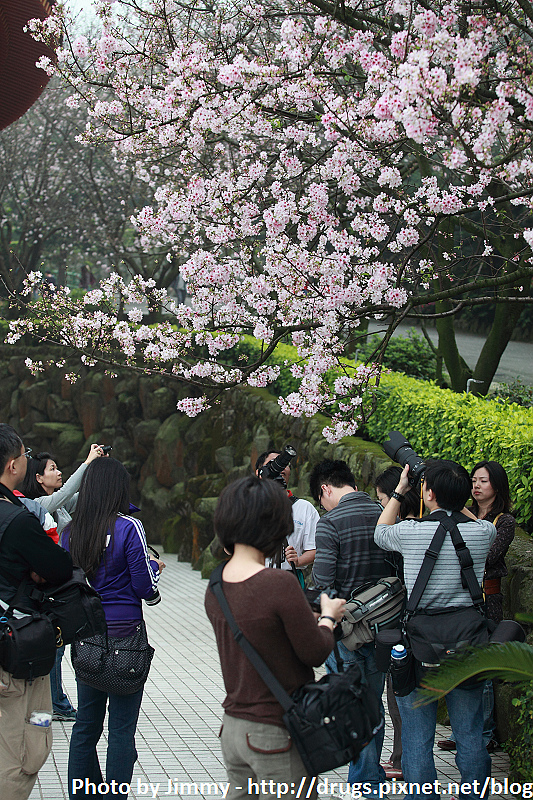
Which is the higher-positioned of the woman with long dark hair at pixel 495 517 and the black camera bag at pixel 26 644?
the woman with long dark hair at pixel 495 517

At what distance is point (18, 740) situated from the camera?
306cm

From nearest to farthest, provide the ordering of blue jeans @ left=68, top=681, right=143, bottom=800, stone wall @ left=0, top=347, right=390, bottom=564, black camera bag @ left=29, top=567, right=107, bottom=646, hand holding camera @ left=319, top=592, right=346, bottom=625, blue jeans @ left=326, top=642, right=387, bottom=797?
1. hand holding camera @ left=319, top=592, right=346, bottom=625
2. black camera bag @ left=29, top=567, right=107, bottom=646
3. blue jeans @ left=68, top=681, right=143, bottom=800
4. blue jeans @ left=326, top=642, right=387, bottom=797
5. stone wall @ left=0, top=347, right=390, bottom=564

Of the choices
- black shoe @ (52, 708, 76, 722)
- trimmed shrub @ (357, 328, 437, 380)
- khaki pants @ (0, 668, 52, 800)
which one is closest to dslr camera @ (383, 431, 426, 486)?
khaki pants @ (0, 668, 52, 800)

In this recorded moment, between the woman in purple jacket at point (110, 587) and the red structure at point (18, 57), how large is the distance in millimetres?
3204

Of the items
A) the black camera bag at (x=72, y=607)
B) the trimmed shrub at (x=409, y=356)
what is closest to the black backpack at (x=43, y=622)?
the black camera bag at (x=72, y=607)

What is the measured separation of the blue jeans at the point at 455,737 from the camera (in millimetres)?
3248

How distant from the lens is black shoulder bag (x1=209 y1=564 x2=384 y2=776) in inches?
90.1

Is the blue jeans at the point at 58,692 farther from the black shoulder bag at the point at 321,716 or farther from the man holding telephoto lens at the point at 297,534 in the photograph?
the black shoulder bag at the point at 321,716

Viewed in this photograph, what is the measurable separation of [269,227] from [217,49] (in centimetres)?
142

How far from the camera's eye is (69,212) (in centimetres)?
2094

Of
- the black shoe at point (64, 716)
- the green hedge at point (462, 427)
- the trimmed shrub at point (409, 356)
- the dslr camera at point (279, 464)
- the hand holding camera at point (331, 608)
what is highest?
the trimmed shrub at point (409, 356)

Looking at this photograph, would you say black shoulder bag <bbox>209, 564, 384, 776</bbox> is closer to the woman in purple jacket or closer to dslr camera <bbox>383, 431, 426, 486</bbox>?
the woman in purple jacket

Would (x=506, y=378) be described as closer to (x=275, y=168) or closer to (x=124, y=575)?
(x=275, y=168)

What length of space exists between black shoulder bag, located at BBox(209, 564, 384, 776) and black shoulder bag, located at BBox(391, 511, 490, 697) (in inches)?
36.2
